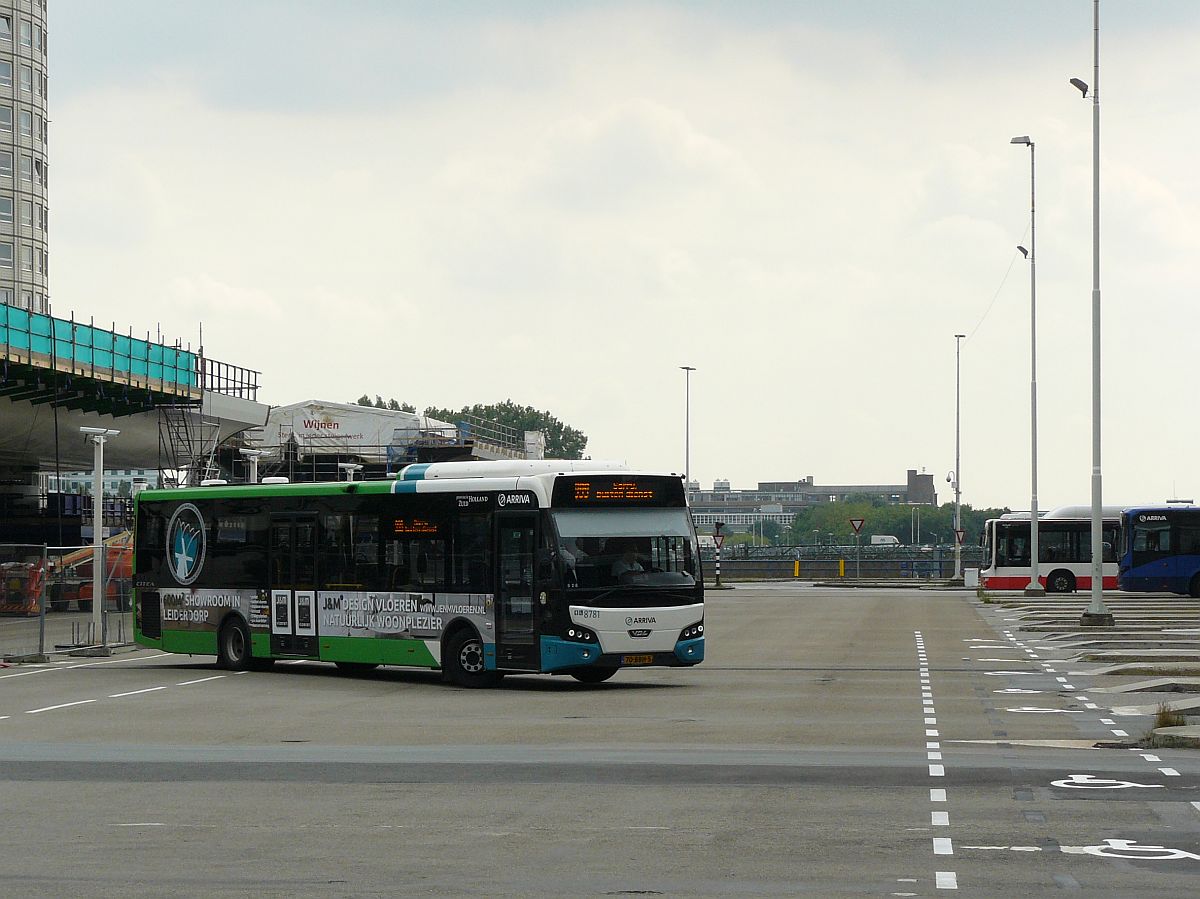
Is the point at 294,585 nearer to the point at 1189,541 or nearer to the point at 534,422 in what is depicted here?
the point at 1189,541

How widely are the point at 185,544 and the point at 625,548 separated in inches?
356

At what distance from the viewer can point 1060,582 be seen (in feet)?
206

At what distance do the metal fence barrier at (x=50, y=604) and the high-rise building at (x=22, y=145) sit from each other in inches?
1902

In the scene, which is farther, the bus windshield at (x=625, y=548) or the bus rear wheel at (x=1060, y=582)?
the bus rear wheel at (x=1060, y=582)

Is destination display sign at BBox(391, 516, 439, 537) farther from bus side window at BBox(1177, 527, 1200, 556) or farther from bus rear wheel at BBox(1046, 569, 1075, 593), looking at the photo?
bus rear wheel at BBox(1046, 569, 1075, 593)

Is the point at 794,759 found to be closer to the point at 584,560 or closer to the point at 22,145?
the point at 584,560

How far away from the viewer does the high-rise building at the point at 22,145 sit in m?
87.9

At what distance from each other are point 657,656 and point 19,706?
8.27 meters

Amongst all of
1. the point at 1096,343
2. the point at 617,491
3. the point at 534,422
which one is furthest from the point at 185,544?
the point at 534,422

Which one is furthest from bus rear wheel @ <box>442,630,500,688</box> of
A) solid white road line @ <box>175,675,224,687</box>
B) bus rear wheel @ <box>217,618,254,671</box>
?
bus rear wheel @ <box>217,618,254,671</box>

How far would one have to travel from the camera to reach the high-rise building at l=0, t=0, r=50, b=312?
8794cm

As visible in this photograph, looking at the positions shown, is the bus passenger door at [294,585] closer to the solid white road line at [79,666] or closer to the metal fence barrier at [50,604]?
the solid white road line at [79,666]

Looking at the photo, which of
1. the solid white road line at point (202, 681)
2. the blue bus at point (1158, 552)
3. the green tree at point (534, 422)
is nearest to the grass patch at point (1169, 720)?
the solid white road line at point (202, 681)

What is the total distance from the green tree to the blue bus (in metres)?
127
